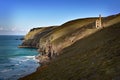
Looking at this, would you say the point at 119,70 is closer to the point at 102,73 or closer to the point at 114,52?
the point at 102,73

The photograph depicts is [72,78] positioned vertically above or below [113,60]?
below

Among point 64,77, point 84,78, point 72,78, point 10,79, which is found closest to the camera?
point 84,78

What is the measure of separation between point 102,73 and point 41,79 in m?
10.7

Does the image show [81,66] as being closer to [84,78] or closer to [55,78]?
[55,78]

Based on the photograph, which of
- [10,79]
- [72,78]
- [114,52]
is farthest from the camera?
[10,79]

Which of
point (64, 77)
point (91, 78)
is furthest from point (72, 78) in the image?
point (91, 78)

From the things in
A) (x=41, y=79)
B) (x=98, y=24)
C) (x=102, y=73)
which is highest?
(x=98, y=24)

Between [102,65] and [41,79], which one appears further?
[41,79]

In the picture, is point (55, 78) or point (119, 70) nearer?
point (119, 70)

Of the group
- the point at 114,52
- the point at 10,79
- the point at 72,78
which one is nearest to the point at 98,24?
the point at 10,79

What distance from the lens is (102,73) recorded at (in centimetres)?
2211

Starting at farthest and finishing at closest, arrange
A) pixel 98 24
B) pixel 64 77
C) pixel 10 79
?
1. pixel 98 24
2. pixel 10 79
3. pixel 64 77

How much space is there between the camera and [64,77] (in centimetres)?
2661

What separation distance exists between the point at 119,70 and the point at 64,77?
7.59m
